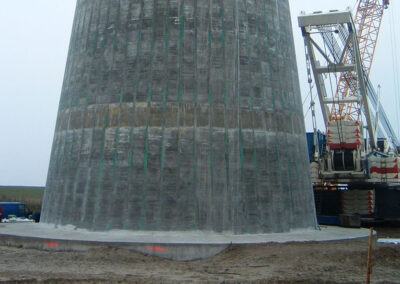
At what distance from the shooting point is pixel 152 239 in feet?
55.7

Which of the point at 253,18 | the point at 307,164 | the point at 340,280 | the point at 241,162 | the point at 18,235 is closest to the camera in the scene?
the point at 340,280

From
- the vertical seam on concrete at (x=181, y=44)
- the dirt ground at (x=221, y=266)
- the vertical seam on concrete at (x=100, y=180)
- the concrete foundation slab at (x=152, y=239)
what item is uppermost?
the vertical seam on concrete at (x=181, y=44)

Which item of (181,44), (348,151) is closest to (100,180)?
(181,44)

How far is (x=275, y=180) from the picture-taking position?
20.0m

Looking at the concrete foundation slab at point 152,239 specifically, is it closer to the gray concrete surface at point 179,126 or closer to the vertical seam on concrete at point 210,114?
the gray concrete surface at point 179,126

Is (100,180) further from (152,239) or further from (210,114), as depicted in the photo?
(210,114)

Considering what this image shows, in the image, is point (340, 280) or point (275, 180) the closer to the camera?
point (340, 280)

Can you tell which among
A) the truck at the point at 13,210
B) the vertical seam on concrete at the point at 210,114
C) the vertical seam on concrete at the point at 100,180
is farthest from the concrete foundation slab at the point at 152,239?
the truck at the point at 13,210

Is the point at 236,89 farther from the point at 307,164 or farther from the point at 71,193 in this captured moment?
the point at 71,193

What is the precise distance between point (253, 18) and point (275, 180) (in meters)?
7.07

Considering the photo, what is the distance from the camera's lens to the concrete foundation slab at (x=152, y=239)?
52.5 ft

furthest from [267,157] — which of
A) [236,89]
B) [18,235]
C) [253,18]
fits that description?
[18,235]

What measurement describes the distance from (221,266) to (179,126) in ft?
21.2

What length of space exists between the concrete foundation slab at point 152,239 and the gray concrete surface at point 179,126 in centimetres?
53
